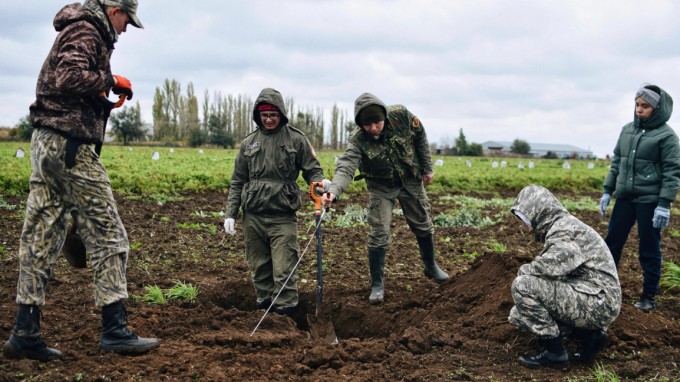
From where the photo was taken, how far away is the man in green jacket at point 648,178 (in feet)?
19.9

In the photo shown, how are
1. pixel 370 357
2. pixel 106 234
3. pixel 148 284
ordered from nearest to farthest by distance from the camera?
pixel 106 234, pixel 370 357, pixel 148 284

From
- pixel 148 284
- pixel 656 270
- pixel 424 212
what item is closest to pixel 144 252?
pixel 148 284

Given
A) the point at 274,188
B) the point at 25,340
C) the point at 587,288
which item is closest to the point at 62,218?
the point at 25,340

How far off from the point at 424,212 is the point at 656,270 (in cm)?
246

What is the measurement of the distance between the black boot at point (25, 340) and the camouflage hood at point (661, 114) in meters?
5.79

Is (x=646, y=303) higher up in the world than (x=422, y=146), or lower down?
lower down


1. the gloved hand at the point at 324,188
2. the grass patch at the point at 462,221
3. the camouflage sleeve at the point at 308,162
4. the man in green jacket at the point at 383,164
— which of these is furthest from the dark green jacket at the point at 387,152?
the grass patch at the point at 462,221

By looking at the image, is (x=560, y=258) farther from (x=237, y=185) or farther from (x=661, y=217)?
(x=237, y=185)

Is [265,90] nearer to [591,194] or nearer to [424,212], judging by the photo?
[424,212]

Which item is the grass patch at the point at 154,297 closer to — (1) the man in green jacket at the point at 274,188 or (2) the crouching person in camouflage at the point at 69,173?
(1) the man in green jacket at the point at 274,188

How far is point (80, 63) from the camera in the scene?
395cm

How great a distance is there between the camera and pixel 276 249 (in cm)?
585

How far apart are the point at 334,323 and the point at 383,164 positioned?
1.75m

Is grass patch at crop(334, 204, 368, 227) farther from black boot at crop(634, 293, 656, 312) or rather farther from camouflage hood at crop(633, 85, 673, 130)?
camouflage hood at crop(633, 85, 673, 130)
